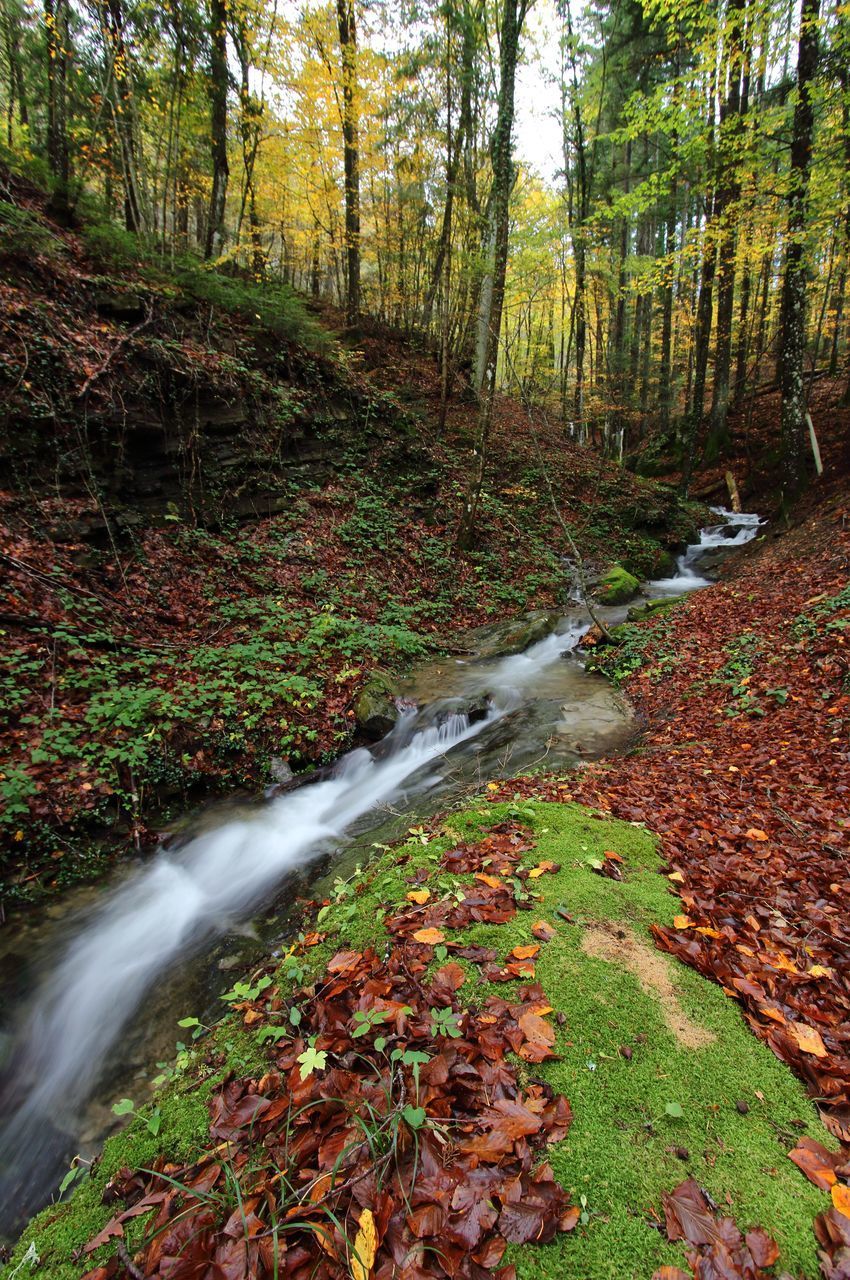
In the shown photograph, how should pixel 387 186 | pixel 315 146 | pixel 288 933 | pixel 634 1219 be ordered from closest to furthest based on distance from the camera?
pixel 634 1219 → pixel 288 933 → pixel 315 146 → pixel 387 186

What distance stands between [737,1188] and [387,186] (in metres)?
24.4

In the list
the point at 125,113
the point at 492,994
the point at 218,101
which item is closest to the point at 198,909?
the point at 492,994

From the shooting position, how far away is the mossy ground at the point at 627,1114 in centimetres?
150

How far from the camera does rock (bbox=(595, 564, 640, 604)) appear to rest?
1263 cm

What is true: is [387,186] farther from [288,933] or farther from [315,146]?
[288,933]

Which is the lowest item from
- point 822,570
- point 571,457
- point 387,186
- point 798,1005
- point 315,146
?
point 798,1005

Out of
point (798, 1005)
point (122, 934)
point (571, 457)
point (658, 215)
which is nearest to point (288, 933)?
point (122, 934)

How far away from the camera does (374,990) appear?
93.5 inches

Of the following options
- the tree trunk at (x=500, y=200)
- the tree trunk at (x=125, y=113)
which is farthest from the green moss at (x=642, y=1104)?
the tree trunk at (x=125, y=113)

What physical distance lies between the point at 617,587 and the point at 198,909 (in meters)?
11.1

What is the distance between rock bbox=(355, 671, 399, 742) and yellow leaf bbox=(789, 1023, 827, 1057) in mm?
5674

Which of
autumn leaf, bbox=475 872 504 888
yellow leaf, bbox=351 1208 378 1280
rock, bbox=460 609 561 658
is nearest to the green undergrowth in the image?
rock, bbox=460 609 561 658

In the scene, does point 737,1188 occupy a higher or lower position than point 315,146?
lower

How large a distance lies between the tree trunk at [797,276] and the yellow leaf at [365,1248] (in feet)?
45.0
